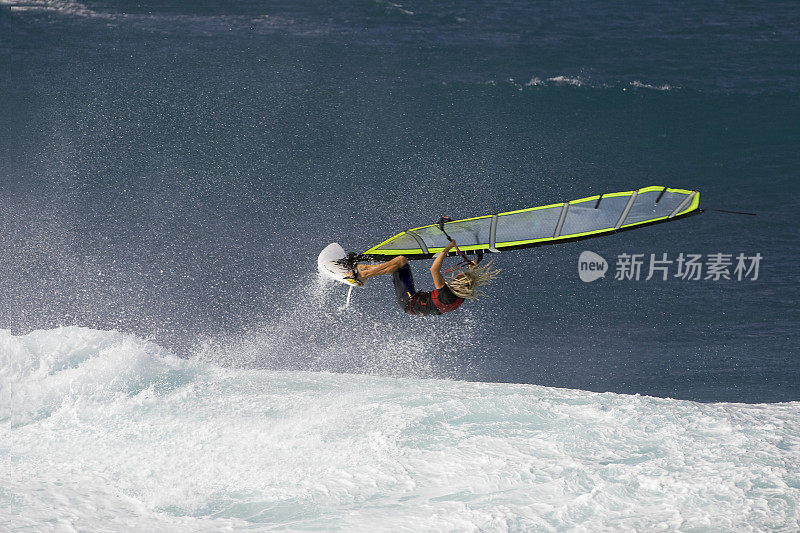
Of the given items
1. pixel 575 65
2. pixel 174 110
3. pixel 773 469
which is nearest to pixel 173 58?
pixel 174 110

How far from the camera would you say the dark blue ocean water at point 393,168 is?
11.3m

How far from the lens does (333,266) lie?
7828mm

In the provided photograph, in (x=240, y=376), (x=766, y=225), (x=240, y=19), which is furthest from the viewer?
(x=240, y=19)

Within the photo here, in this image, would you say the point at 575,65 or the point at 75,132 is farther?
the point at 575,65

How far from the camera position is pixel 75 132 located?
15.3 metres

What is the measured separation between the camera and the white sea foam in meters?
6.85

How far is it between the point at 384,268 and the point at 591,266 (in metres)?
6.17

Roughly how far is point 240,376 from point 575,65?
1057 cm

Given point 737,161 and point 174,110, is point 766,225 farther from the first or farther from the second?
point 174,110

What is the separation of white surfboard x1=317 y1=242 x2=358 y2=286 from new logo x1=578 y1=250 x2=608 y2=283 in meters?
5.43

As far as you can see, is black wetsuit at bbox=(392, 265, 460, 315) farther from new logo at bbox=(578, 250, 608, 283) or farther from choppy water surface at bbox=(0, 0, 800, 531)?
new logo at bbox=(578, 250, 608, 283)

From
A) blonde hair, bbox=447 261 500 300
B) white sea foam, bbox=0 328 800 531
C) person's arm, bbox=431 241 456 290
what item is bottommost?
white sea foam, bbox=0 328 800 531

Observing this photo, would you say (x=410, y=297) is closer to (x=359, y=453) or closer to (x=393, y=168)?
(x=359, y=453)

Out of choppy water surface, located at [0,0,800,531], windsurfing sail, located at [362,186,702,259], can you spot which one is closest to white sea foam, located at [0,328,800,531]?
choppy water surface, located at [0,0,800,531]
